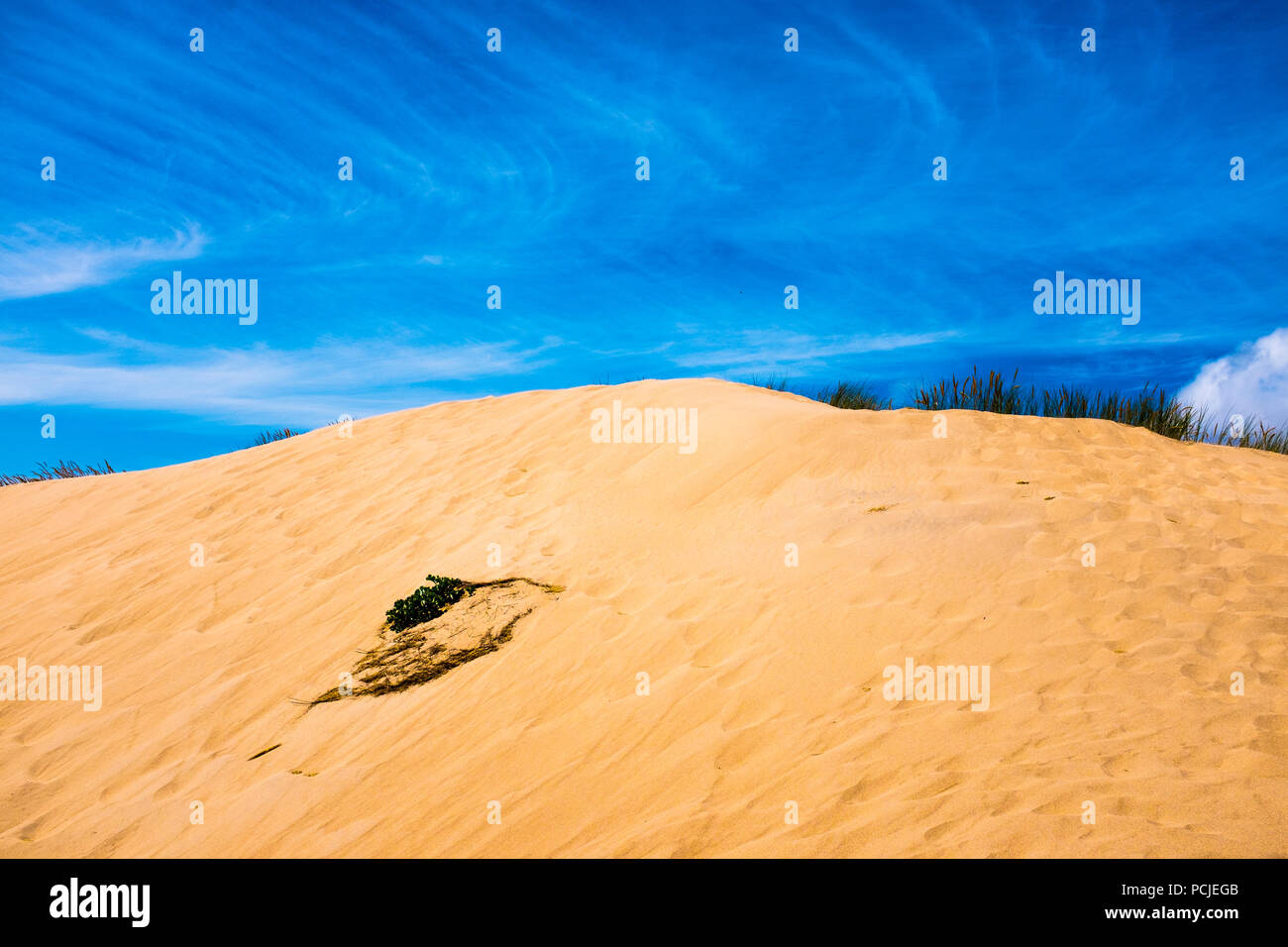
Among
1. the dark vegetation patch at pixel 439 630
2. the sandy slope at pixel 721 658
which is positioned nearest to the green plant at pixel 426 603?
the dark vegetation patch at pixel 439 630

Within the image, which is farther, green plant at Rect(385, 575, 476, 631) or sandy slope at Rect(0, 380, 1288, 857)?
green plant at Rect(385, 575, 476, 631)

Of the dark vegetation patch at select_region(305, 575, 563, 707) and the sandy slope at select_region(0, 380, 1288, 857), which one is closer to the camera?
the sandy slope at select_region(0, 380, 1288, 857)

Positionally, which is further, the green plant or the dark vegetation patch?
the green plant

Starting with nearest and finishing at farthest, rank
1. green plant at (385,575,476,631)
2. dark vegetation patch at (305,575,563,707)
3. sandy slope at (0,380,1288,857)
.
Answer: sandy slope at (0,380,1288,857) < dark vegetation patch at (305,575,563,707) < green plant at (385,575,476,631)

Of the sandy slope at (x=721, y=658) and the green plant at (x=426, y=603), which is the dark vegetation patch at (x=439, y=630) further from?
the sandy slope at (x=721, y=658)

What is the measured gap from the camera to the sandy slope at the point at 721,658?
3.55m

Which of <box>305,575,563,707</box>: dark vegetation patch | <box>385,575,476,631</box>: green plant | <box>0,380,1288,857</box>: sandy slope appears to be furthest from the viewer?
<box>385,575,476,631</box>: green plant

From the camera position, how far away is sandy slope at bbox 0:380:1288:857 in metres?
3.55

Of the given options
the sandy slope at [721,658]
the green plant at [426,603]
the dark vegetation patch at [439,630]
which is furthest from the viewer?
the green plant at [426,603]

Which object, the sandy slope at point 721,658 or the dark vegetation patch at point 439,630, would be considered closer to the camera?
the sandy slope at point 721,658

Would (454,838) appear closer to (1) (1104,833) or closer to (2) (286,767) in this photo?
(2) (286,767)

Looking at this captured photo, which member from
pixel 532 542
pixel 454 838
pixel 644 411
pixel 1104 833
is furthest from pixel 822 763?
pixel 644 411

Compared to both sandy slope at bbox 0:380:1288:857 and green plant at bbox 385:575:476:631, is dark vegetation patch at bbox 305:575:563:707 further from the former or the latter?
sandy slope at bbox 0:380:1288:857

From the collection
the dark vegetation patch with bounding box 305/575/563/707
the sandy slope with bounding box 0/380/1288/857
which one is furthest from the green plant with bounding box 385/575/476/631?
the sandy slope with bounding box 0/380/1288/857
